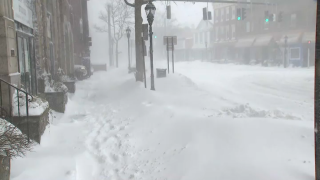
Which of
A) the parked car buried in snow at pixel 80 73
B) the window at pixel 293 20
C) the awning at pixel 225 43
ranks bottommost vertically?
the parked car buried in snow at pixel 80 73

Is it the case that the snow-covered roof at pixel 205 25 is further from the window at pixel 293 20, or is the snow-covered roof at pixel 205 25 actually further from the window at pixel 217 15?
the window at pixel 293 20

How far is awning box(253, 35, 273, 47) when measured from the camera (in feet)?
137

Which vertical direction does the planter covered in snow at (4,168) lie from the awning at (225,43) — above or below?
below

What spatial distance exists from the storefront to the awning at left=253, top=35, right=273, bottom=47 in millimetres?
38040

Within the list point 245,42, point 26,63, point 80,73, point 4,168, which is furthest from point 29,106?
point 245,42

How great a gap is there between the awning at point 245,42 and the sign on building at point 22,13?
134ft

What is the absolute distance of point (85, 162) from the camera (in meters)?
5.55

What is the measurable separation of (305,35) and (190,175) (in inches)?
1429

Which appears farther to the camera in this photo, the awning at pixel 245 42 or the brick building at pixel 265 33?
the awning at pixel 245 42

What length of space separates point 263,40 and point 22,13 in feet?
131

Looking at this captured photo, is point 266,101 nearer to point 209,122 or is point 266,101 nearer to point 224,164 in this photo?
point 209,122

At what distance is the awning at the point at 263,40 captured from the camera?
41688mm

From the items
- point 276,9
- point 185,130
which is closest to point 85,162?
point 185,130

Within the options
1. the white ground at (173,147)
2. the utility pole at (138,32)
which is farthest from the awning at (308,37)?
the white ground at (173,147)
